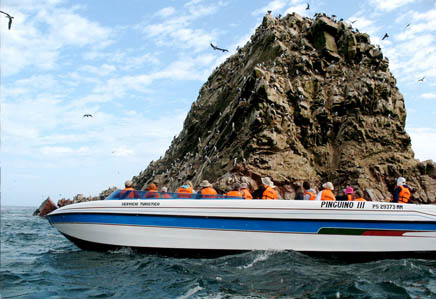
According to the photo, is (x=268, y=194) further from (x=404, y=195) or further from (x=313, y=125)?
(x=313, y=125)

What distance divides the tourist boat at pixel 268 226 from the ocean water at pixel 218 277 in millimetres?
300

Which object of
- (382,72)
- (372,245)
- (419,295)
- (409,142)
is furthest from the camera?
(382,72)

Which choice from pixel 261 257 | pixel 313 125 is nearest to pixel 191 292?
pixel 261 257

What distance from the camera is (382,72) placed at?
98.4 feet

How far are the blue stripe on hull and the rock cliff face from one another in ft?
37.5

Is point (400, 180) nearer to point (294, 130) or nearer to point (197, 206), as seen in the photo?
point (197, 206)

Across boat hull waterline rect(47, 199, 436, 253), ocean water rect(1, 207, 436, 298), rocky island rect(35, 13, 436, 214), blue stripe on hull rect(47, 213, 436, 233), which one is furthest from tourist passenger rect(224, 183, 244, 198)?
rocky island rect(35, 13, 436, 214)

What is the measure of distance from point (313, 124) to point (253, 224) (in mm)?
19508

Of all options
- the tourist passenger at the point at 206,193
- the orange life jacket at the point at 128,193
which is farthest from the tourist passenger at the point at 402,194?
the orange life jacket at the point at 128,193

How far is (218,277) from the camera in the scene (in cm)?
701

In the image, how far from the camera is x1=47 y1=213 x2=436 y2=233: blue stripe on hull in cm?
819

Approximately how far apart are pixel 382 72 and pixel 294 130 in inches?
437

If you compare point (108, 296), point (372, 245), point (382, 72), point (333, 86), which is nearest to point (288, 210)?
point (372, 245)

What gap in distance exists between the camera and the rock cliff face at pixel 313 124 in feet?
76.6
